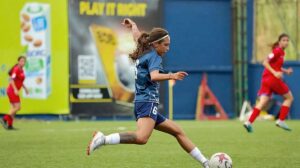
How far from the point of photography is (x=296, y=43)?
2730cm

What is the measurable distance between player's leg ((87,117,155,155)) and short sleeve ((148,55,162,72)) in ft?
2.06

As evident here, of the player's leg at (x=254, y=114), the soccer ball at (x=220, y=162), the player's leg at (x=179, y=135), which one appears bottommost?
the player's leg at (x=254, y=114)

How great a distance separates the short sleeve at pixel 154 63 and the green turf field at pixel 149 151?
1894 mm

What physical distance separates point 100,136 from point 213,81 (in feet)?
59.1

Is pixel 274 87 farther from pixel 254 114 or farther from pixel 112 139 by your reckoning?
pixel 112 139

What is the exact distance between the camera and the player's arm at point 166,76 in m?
8.43

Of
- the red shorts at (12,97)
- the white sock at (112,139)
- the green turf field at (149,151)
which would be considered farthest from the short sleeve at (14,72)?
the white sock at (112,139)

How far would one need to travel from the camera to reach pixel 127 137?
8.97 metres

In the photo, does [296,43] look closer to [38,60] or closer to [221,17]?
[221,17]

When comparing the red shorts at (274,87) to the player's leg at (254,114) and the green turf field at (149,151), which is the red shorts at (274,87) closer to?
the player's leg at (254,114)

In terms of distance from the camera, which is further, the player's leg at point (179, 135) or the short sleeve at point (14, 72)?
the short sleeve at point (14, 72)

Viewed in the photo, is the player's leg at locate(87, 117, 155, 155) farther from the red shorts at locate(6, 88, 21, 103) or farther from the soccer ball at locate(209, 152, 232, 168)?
the red shorts at locate(6, 88, 21, 103)

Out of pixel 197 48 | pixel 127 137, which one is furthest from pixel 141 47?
pixel 197 48

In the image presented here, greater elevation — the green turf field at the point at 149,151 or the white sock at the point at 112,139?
the white sock at the point at 112,139
